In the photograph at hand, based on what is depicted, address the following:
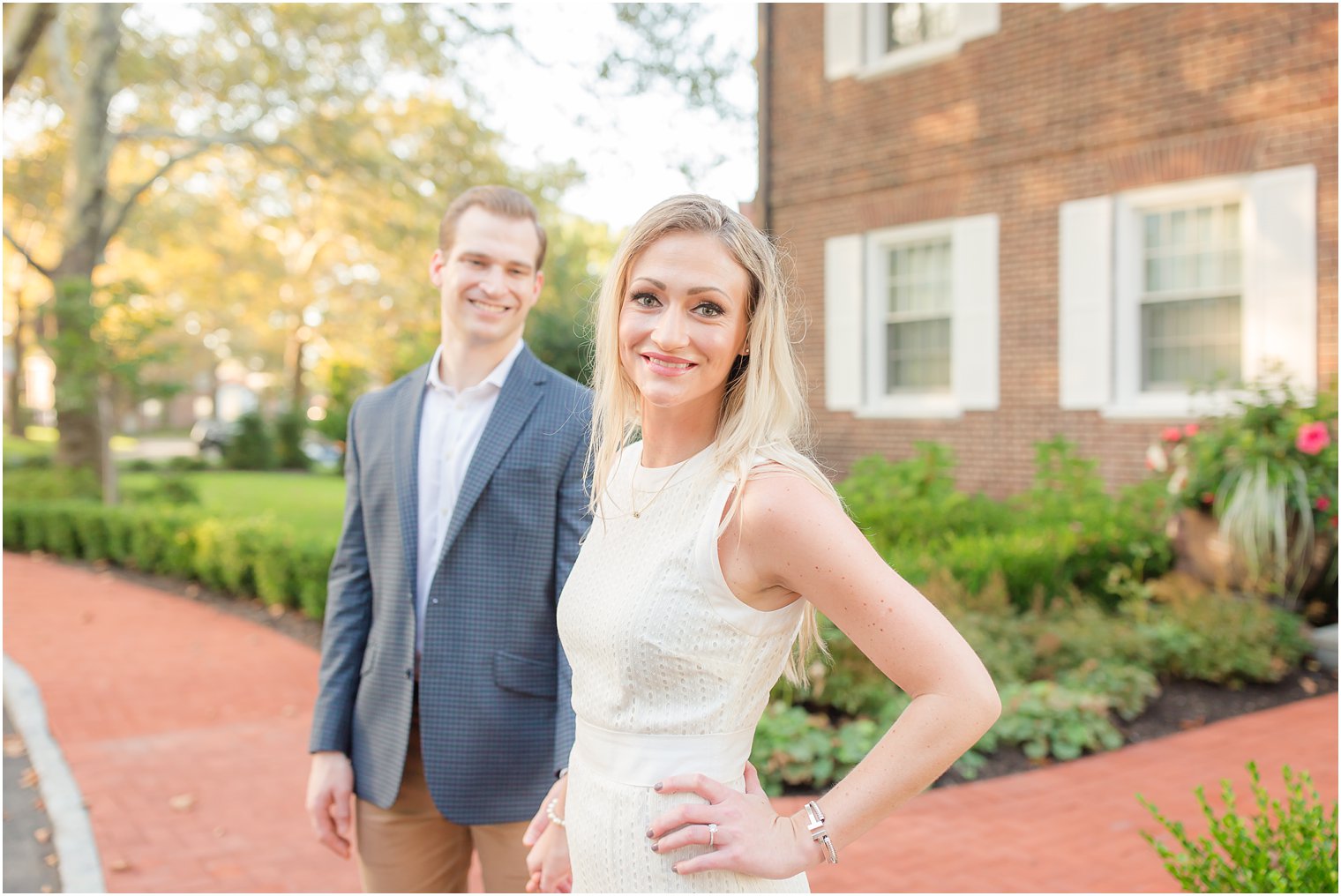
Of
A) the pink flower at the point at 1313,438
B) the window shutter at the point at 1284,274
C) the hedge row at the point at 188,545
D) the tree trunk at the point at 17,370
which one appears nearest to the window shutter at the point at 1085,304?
the window shutter at the point at 1284,274

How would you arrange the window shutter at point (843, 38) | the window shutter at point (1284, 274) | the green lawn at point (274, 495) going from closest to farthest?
the window shutter at point (1284, 274) < the window shutter at point (843, 38) < the green lawn at point (274, 495)

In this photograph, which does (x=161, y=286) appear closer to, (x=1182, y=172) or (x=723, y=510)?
(x=1182, y=172)

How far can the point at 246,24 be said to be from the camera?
16.5 m

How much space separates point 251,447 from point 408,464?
28705 millimetres

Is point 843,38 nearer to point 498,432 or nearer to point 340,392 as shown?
point 498,432

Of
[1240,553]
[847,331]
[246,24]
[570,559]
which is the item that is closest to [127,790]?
[570,559]

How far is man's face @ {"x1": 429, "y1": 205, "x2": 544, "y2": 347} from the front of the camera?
2.62 metres

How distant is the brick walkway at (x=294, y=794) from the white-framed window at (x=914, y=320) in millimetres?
5028

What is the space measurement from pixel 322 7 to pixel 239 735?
1348 cm

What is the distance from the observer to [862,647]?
152cm

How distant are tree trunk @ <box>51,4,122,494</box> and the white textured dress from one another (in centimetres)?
1521

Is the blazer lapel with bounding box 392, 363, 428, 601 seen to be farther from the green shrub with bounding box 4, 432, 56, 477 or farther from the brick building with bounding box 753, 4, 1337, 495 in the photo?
the green shrub with bounding box 4, 432, 56, 477

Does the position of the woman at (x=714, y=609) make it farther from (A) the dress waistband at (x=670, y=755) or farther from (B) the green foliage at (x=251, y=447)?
(B) the green foliage at (x=251, y=447)

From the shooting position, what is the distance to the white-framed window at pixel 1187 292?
8.47m
